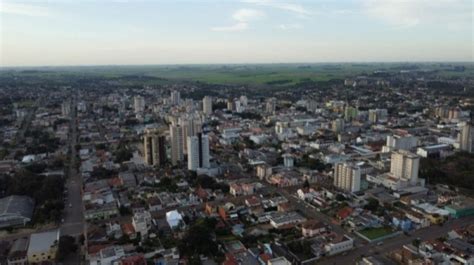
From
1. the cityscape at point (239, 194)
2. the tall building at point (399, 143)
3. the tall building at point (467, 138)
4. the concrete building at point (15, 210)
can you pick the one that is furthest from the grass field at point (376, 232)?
the tall building at point (467, 138)

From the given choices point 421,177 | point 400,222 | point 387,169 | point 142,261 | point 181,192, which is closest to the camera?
point 142,261

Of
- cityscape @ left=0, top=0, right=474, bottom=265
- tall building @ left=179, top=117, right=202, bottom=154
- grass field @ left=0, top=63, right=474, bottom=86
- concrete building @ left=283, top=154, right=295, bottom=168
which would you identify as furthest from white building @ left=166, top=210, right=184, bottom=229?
grass field @ left=0, top=63, right=474, bottom=86

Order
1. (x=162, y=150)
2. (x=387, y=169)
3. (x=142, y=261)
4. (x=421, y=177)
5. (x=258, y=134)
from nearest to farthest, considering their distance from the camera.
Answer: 1. (x=142, y=261)
2. (x=421, y=177)
3. (x=387, y=169)
4. (x=162, y=150)
5. (x=258, y=134)

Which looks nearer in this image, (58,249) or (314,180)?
(58,249)

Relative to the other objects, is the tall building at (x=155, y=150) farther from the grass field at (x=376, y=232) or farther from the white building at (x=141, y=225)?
the grass field at (x=376, y=232)

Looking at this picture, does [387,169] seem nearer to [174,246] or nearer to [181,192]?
[181,192]

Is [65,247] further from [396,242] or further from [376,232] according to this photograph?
[396,242]

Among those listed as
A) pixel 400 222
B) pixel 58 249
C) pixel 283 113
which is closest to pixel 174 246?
pixel 58 249

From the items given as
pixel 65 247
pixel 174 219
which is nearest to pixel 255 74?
pixel 174 219
